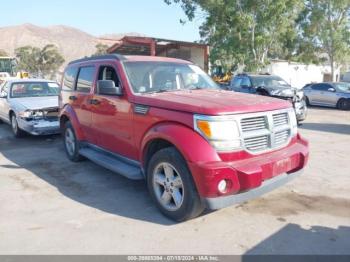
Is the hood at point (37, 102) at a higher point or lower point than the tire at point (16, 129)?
higher

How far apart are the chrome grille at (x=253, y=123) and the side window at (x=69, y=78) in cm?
397

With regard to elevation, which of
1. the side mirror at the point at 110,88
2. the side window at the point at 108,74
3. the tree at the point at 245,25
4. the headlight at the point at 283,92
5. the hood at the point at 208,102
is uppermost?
the tree at the point at 245,25

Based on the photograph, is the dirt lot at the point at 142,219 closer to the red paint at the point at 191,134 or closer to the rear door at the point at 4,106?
the red paint at the point at 191,134

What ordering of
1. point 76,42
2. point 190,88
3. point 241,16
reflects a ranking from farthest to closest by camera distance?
point 76,42 → point 241,16 → point 190,88

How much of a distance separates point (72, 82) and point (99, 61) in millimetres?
1264

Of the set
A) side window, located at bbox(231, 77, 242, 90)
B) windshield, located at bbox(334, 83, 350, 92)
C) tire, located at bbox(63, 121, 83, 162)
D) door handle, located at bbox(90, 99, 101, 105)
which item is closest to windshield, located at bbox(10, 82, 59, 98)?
tire, located at bbox(63, 121, 83, 162)

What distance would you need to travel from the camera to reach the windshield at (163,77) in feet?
16.7

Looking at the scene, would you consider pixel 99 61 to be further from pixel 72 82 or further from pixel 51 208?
pixel 51 208

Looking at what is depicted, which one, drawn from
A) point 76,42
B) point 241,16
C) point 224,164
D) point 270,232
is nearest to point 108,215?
point 224,164

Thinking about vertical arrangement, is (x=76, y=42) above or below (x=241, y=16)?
above

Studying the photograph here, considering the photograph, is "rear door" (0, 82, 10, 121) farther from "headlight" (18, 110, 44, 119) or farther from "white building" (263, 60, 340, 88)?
"white building" (263, 60, 340, 88)

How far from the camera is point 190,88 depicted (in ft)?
17.7

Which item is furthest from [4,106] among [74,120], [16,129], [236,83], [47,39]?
[47,39]

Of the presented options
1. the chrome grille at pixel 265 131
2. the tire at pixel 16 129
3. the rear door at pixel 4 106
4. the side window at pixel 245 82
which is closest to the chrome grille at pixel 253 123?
the chrome grille at pixel 265 131
